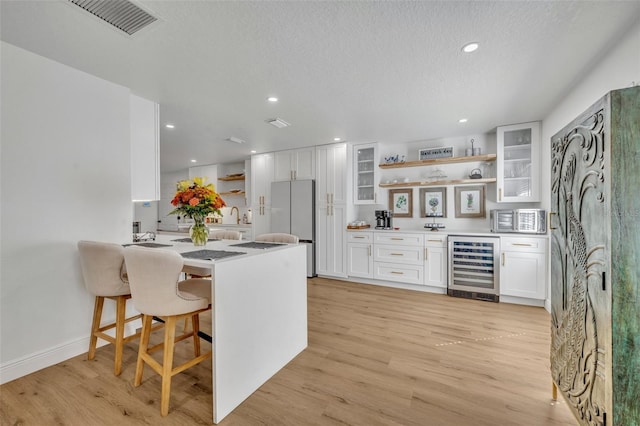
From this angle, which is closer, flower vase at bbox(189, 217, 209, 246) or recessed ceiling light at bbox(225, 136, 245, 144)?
flower vase at bbox(189, 217, 209, 246)

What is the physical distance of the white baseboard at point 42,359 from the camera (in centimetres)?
184

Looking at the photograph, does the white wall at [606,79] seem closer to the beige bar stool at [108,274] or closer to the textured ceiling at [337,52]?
the textured ceiling at [337,52]

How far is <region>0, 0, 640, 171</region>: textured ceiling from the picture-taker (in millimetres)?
1520

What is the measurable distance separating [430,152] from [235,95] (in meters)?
3.19

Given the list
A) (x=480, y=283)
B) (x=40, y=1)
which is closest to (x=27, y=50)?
(x=40, y=1)

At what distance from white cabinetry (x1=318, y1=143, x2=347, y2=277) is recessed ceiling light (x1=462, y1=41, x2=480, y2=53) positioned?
2791 mm

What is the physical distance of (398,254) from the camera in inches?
164

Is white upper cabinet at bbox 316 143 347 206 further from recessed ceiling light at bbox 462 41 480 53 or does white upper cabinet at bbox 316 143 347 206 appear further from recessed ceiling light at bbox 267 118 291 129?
recessed ceiling light at bbox 462 41 480 53

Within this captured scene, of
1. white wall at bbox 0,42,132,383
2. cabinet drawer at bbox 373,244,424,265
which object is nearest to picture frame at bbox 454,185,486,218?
cabinet drawer at bbox 373,244,424,265

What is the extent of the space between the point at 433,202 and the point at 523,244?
1416 millimetres

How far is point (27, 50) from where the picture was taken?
1914 millimetres

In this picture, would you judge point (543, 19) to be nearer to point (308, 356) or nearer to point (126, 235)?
point (308, 356)

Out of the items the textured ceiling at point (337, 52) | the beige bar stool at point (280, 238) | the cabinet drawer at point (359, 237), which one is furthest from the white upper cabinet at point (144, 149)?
the cabinet drawer at point (359, 237)

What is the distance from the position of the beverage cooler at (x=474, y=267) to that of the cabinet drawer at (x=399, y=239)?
437 mm
